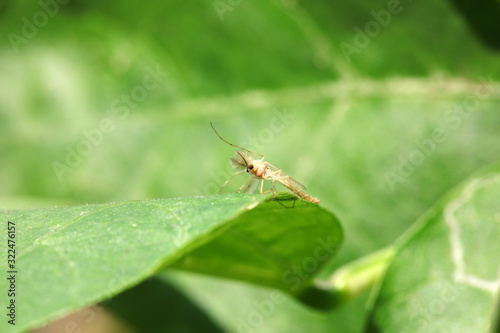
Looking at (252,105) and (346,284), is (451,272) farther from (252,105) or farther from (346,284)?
(252,105)

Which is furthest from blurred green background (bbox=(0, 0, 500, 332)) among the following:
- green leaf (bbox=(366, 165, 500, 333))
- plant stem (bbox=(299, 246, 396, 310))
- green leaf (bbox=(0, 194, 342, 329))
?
green leaf (bbox=(0, 194, 342, 329))

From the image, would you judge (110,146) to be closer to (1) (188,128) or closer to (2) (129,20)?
(1) (188,128)

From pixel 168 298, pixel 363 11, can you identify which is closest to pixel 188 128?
pixel 168 298

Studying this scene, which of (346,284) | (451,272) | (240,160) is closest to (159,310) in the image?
(240,160)

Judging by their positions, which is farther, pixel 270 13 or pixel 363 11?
pixel 270 13

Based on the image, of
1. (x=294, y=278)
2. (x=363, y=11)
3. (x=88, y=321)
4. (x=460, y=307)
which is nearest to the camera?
(x=460, y=307)

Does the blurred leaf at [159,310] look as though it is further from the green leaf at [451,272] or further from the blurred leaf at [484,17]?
the blurred leaf at [484,17]
